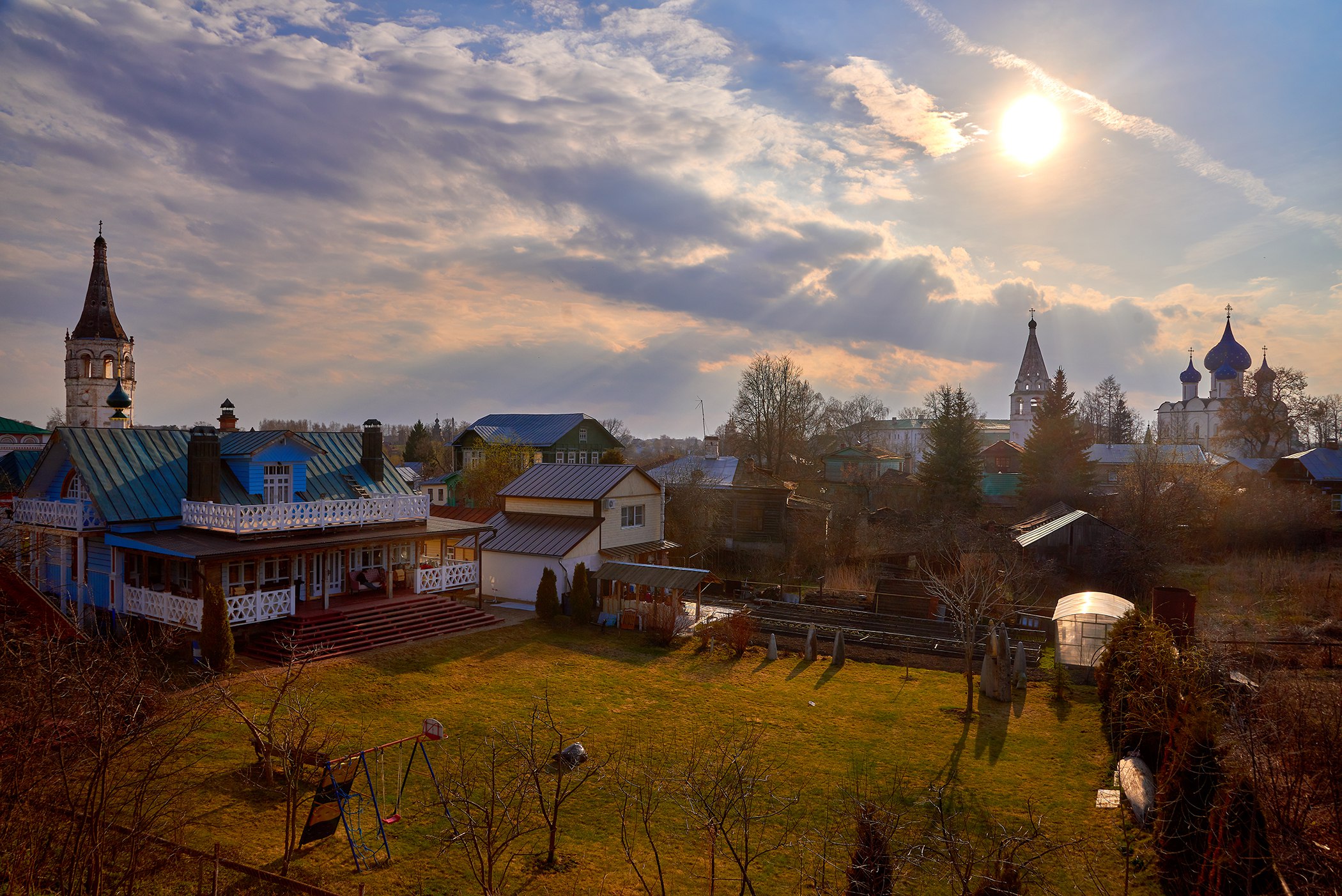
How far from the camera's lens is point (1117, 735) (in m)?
15.6

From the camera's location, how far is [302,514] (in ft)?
69.6

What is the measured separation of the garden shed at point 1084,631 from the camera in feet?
69.4

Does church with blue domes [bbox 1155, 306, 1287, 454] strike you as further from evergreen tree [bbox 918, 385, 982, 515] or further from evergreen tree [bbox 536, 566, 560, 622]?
evergreen tree [bbox 536, 566, 560, 622]

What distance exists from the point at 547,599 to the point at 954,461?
101 ft

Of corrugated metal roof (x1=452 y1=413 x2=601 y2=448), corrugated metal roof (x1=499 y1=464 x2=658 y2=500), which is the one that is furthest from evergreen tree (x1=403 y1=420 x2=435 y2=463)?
corrugated metal roof (x1=499 y1=464 x2=658 y2=500)

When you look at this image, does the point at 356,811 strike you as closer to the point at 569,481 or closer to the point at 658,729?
the point at 658,729

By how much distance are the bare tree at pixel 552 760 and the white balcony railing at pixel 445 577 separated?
979 centimetres

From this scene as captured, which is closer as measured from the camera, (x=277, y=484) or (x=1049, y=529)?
(x=277, y=484)

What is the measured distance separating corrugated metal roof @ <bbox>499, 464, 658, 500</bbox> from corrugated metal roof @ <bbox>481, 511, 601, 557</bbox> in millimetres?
860

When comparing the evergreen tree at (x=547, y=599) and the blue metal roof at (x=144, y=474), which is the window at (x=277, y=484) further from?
the evergreen tree at (x=547, y=599)

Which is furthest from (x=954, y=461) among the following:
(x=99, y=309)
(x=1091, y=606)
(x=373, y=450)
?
(x=99, y=309)

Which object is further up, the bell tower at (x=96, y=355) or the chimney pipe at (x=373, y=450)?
the bell tower at (x=96, y=355)

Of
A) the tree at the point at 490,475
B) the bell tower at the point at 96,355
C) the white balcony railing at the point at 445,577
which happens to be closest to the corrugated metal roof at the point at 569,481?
the white balcony railing at the point at 445,577

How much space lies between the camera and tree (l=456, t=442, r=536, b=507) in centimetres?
4200
